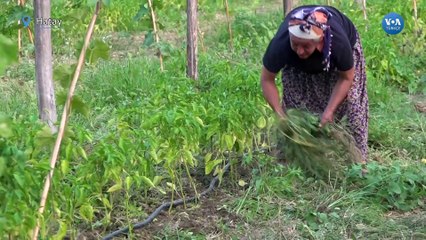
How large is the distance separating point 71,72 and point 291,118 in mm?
1741

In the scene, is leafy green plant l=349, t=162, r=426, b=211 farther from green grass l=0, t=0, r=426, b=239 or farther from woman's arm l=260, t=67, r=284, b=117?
woman's arm l=260, t=67, r=284, b=117

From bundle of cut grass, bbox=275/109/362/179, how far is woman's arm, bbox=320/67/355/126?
6 cm

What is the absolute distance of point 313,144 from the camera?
189 inches

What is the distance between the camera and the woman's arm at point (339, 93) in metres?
4.84

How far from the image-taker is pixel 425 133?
5848mm

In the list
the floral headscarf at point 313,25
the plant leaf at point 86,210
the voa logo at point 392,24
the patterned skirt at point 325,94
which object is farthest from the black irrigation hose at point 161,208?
the voa logo at point 392,24

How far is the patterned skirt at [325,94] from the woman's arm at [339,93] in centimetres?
11

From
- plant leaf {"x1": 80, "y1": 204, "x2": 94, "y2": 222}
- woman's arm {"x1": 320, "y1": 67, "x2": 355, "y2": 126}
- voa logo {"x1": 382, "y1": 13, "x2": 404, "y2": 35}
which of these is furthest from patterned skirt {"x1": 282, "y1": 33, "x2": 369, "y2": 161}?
voa logo {"x1": 382, "y1": 13, "x2": 404, "y2": 35}

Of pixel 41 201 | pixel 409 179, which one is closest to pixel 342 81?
pixel 409 179

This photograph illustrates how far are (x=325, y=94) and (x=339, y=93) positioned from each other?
0.20m

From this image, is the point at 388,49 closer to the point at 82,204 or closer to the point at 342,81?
the point at 342,81

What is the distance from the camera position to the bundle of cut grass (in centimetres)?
480

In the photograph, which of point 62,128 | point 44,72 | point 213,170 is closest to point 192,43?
point 213,170

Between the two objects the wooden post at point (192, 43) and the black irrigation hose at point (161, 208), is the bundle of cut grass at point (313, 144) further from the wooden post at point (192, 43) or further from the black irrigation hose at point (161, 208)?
the wooden post at point (192, 43)
